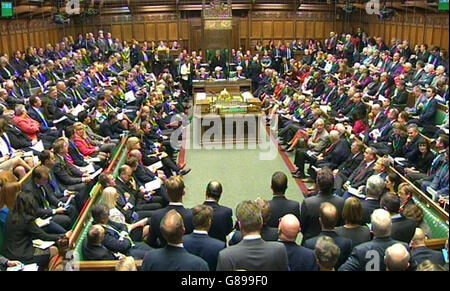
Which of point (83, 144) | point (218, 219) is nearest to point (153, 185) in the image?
point (83, 144)

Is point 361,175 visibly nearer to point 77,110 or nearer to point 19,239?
point 19,239

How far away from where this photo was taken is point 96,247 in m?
4.28

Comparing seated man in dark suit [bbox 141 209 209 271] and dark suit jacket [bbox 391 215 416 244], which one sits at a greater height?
seated man in dark suit [bbox 141 209 209 271]

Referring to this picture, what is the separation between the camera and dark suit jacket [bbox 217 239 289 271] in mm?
3154

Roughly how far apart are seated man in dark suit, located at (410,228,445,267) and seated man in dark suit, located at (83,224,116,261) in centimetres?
260

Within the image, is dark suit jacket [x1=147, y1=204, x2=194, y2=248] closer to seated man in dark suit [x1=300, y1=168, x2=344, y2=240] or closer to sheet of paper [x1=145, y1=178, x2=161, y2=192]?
seated man in dark suit [x1=300, y1=168, x2=344, y2=240]

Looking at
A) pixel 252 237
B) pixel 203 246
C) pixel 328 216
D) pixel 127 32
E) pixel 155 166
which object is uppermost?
pixel 127 32

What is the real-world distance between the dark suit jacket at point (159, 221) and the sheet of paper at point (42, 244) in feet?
3.32

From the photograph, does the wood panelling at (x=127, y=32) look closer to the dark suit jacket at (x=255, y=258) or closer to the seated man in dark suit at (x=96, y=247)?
the seated man in dark suit at (x=96, y=247)

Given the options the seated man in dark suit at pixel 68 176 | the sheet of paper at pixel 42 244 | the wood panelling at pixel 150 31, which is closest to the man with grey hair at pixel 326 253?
the sheet of paper at pixel 42 244

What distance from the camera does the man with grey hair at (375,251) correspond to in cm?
368

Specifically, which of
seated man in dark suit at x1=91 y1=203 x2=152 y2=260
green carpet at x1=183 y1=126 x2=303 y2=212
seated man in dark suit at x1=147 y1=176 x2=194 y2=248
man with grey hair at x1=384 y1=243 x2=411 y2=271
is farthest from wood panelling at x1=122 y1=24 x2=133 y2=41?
man with grey hair at x1=384 y1=243 x2=411 y2=271

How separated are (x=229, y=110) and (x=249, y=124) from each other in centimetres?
58

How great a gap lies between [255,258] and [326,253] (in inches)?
20.0
